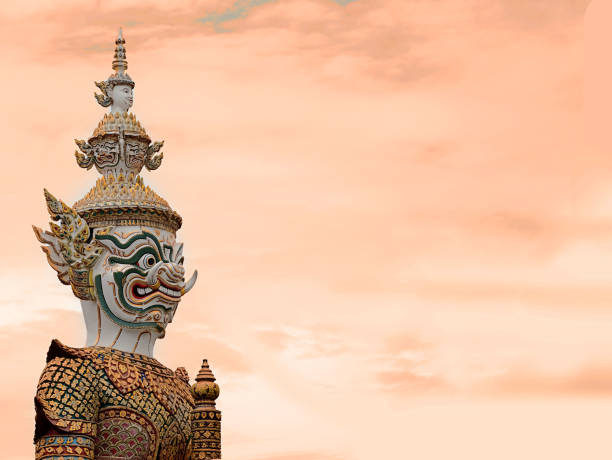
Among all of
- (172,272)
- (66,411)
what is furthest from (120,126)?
(66,411)

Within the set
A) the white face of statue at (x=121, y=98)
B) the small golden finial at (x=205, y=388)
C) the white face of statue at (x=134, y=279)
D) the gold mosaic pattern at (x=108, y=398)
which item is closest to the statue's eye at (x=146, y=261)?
the white face of statue at (x=134, y=279)

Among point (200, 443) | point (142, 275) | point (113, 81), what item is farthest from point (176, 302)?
point (113, 81)

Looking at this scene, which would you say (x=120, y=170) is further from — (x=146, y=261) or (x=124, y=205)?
(x=146, y=261)

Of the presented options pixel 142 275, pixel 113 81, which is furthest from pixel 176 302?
pixel 113 81

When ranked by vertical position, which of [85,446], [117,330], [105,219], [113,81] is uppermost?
[113,81]

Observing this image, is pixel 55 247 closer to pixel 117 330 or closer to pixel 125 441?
pixel 117 330

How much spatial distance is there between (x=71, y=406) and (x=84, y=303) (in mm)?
1588

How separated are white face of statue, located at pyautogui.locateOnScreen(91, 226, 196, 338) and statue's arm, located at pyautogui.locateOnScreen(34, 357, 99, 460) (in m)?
0.95

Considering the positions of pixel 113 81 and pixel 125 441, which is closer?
pixel 125 441

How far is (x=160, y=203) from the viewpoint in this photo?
18391 mm

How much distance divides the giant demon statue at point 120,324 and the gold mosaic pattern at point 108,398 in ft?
0.04

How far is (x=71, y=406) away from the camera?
17.0 m

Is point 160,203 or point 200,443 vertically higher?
point 160,203

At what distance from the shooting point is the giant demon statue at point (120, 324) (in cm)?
1712
